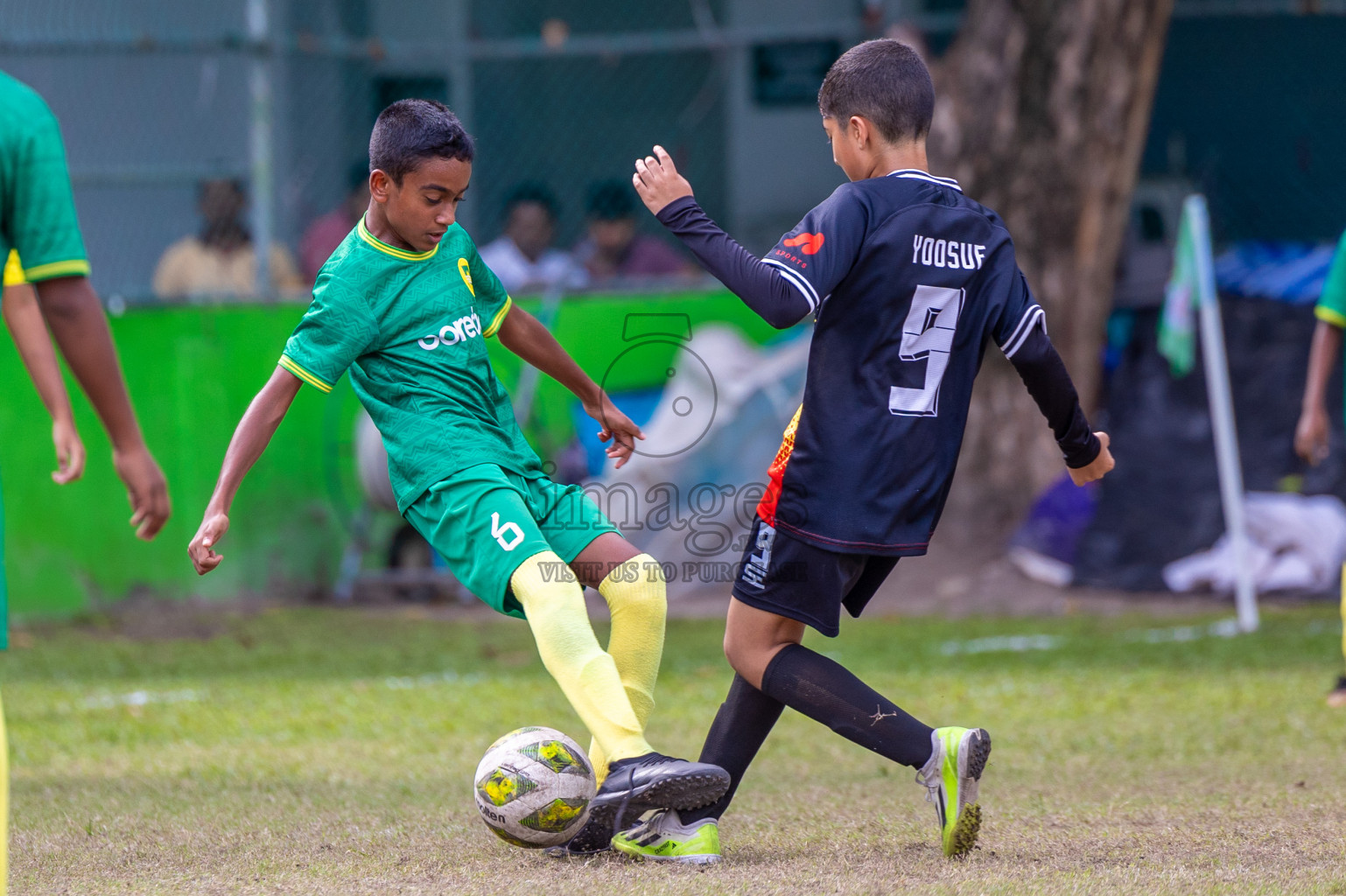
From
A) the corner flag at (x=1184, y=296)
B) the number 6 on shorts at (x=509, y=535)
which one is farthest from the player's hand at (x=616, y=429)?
the corner flag at (x=1184, y=296)

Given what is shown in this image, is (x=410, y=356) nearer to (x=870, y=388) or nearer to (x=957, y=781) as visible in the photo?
(x=870, y=388)

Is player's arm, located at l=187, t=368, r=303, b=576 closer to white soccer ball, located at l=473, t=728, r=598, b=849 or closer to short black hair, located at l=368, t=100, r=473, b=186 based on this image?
short black hair, located at l=368, t=100, r=473, b=186

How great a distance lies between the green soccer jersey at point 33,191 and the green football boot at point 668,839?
175 cm

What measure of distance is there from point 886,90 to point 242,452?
1721mm

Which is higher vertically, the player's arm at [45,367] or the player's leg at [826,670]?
the player's arm at [45,367]

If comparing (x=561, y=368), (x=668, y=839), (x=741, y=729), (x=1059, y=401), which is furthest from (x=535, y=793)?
(x=1059, y=401)

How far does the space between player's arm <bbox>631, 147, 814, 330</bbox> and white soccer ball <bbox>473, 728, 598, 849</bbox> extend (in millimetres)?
1159

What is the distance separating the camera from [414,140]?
3600 millimetres

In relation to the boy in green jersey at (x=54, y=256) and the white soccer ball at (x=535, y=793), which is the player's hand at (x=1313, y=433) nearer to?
the white soccer ball at (x=535, y=793)

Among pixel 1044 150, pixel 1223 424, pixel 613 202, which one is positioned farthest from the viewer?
pixel 613 202

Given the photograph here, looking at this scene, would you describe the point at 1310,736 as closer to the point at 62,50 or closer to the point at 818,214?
the point at 818,214

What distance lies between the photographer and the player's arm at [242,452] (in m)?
3.33

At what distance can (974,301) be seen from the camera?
351cm

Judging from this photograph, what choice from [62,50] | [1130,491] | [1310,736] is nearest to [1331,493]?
[1130,491]
